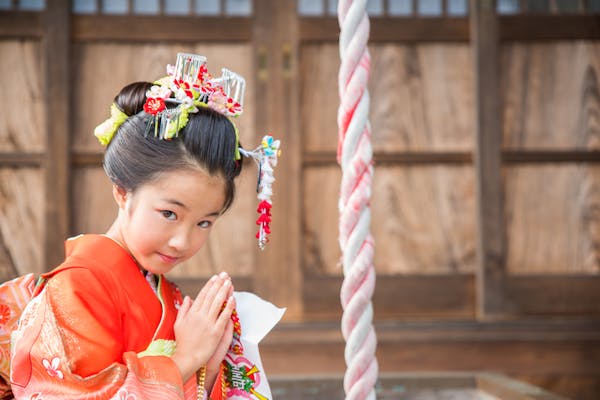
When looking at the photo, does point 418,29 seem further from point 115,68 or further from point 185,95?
point 185,95

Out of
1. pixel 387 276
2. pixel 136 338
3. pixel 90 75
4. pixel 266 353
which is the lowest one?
pixel 266 353

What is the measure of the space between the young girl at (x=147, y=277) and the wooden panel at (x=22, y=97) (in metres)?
2.36

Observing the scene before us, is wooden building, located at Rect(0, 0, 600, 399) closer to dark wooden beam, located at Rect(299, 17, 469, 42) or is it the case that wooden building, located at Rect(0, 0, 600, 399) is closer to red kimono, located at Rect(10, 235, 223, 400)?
dark wooden beam, located at Rect(299, 17, 469, 42)

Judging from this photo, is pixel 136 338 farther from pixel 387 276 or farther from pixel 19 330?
pixel 387 276

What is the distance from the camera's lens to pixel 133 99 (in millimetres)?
1476

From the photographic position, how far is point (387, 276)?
3689mm

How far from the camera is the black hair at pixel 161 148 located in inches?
55.4

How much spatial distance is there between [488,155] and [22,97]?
250 cm

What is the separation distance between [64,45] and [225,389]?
8.49 ft

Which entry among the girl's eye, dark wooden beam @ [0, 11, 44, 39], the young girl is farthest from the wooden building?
the girl's eye

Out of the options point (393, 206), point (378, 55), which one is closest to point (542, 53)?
point (378, 55)

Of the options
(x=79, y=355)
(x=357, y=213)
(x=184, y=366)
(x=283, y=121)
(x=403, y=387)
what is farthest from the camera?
(x=283, y=121)

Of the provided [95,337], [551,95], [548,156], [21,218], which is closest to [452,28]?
[551,95]

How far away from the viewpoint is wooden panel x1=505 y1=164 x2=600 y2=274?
3.70m
